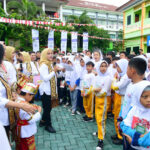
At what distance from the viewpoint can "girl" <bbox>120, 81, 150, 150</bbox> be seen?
1.51 metres

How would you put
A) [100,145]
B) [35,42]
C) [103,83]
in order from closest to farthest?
[100,145], [103,83], [35,42]

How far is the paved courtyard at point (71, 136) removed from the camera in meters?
2.96

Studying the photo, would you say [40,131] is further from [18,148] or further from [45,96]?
[18,148]

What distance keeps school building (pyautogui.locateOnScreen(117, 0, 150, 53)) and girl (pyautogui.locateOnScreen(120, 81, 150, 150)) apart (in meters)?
14.5

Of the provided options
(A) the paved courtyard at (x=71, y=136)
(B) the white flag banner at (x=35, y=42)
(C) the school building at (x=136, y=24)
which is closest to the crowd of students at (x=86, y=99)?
(A) the paved courtyard at (x=71, y=136)

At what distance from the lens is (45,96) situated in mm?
3406

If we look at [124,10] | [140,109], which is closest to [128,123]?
[140,109]

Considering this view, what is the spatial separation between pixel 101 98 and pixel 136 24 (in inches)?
630

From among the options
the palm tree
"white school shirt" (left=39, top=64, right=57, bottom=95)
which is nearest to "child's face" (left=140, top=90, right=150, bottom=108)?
"white school shirt" (left=39, top=64, right=57, bottom=95)

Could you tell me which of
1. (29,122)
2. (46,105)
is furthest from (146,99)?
(46,105)

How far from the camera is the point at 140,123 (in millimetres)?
1603

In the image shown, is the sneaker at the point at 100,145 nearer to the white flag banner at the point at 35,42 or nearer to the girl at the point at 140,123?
the girl at the point at 140,123

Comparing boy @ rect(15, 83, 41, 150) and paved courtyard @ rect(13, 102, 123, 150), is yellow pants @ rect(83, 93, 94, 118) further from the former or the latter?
boy @ rect(15, 83, 41, 150)

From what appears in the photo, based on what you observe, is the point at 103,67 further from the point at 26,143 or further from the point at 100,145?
the point at 26,143
